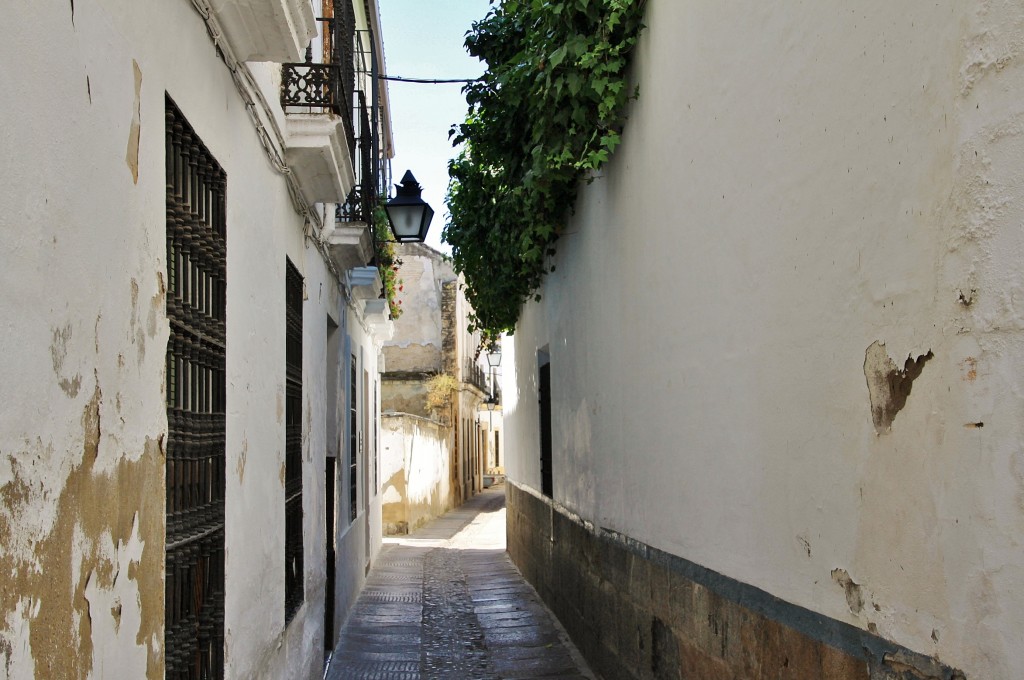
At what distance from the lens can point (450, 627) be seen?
33.6 ft

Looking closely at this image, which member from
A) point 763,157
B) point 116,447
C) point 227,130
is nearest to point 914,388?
point 763,157

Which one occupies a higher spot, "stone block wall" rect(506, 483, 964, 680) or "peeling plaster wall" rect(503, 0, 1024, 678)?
"peeling plaster wall" rect(503, 0, 1024, 678)

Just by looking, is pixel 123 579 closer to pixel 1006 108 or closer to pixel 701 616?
pixel 1006 108

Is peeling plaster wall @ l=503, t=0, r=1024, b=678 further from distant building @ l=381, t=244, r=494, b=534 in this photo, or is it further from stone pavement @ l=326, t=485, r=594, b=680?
distant building @ l=381, t=244, r=494, b=534

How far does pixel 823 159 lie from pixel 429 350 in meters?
27.0

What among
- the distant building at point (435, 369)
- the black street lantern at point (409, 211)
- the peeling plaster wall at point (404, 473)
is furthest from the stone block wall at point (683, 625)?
the distant building at point (435, 369)

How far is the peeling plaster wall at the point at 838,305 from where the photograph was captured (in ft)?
8.43

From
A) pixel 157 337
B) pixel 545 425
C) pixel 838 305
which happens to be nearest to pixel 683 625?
pixel 838 305

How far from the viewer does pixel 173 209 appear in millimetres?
3723

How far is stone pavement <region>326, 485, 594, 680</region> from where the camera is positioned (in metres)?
8.35

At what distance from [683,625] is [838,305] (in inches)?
93.2

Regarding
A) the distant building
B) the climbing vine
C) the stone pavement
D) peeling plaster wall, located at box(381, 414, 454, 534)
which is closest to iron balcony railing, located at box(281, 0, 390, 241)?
the climbing vine

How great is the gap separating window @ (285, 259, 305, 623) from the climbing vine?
188cm

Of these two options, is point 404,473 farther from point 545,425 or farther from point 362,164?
point 362,164
